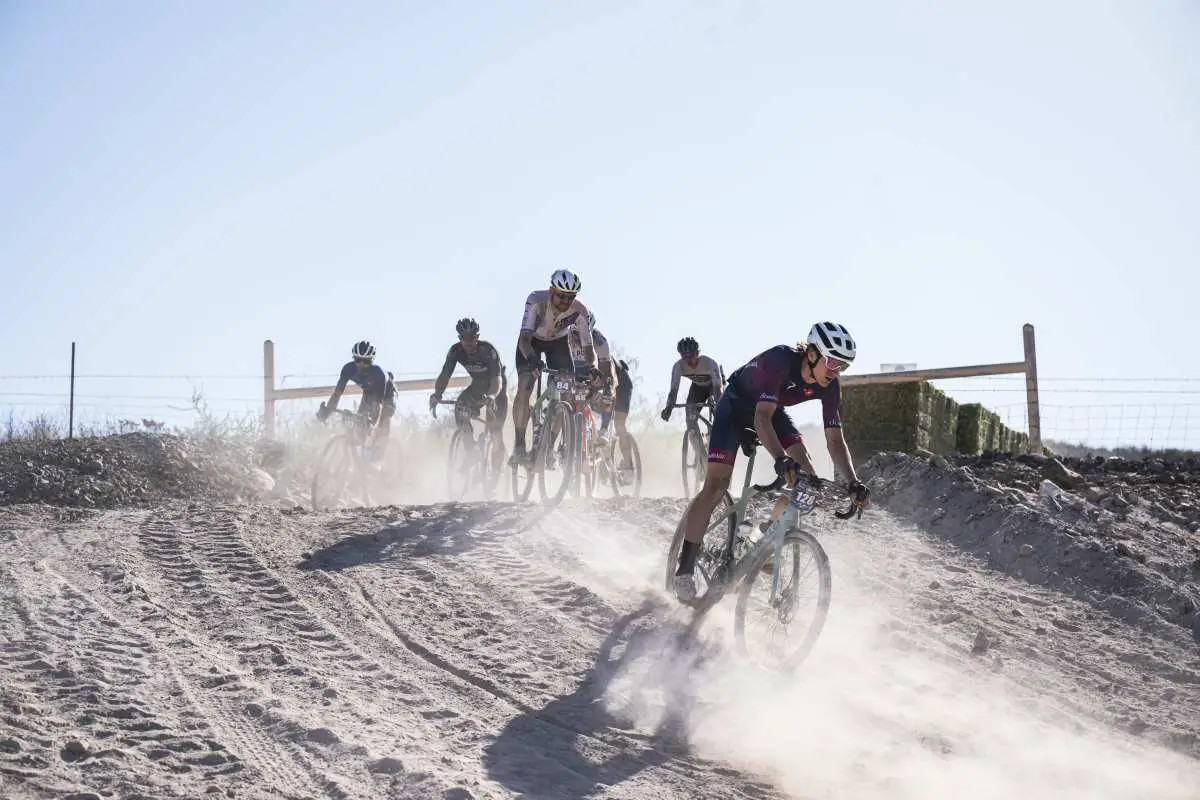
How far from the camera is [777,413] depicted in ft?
24.3

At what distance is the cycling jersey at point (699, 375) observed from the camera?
44.6ft

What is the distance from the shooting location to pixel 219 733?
5.16m

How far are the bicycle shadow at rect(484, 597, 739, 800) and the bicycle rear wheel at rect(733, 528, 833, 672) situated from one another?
0.40 meters

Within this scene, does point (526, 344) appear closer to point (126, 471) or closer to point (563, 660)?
point (563, 660)

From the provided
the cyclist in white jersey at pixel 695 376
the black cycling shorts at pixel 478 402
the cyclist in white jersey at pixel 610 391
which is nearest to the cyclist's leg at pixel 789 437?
the cyclist in white jersey at pixel 610 391

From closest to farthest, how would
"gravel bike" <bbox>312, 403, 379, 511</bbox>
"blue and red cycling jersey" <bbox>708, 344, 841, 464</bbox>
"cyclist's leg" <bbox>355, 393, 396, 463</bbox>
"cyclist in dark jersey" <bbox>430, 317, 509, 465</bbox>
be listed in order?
1. "blue and red cycling jersey" <bbox>708, 344, 841, 464</bbox>
2. "cyclist in dark jersey" <bbox>430, 317, 509, 465</bbox>
3. "gravel bike" <bbox>312, 403, 379, 511</bbox>
4. "cyclist's leg" <bbox>355, 393, 396, 463</bbox>

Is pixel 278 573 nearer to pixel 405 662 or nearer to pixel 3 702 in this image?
pixel 405 662

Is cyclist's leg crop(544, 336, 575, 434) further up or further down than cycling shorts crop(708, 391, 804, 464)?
further up

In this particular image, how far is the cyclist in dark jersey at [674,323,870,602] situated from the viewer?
6.75 metres

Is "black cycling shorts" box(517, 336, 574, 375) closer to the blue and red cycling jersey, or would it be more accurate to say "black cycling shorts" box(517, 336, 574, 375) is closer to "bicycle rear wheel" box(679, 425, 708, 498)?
"bicycle rear wheel" box(679, 425, 708, 498)

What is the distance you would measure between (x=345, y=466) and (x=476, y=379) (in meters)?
2.11

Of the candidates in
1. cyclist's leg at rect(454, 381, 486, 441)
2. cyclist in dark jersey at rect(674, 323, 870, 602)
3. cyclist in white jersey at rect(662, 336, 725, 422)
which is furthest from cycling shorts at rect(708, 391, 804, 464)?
cyclist's leg at rect(454, 381, 486, 441)

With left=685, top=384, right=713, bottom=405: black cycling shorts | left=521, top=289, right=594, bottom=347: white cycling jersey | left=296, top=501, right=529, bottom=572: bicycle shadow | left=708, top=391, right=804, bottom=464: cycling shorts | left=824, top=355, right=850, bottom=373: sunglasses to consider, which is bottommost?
left=296, top=501, right=529, bottom=572: bicycle shadow

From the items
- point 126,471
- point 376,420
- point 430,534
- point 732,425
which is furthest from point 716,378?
point 126,471
